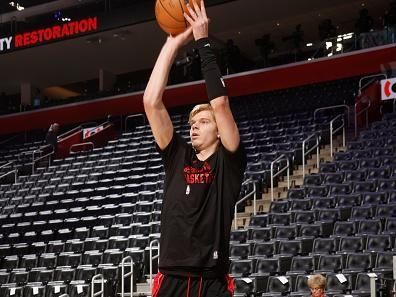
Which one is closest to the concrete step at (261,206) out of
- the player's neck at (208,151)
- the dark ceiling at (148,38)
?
the dark ceiling at (148,38)

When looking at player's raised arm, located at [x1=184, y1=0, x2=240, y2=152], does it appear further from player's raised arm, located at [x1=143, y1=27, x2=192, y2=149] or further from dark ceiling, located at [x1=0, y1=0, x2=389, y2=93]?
dark ceiling, located at [x1=0, y1=0, x2=389, y2=93]

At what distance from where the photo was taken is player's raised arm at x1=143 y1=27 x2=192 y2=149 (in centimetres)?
317

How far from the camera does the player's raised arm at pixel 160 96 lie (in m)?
3.17

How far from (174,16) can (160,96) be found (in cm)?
34

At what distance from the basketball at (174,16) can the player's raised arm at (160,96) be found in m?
0.04

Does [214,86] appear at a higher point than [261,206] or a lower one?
lower

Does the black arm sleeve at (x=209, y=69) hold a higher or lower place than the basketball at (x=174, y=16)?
lower

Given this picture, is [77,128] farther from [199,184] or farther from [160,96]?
[199,184]

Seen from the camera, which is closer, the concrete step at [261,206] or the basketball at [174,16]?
the basketball at [174,16]

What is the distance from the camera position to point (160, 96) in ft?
10.5

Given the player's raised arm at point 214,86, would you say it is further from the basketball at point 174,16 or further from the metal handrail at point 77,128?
the metal handrail at point 77,128

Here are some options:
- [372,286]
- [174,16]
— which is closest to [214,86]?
[174,16]

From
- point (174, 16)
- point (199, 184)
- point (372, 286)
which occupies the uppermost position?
point (174, 16)

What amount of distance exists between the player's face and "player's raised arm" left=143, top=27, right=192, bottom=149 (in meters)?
0.10
